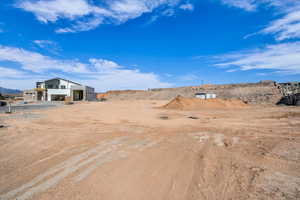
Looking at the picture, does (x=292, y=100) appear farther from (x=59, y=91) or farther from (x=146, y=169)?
(x=59, y=91)

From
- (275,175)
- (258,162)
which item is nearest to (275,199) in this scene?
(275,175)

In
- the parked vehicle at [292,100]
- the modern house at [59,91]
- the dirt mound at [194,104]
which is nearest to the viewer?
the dirt mound at [194,104]

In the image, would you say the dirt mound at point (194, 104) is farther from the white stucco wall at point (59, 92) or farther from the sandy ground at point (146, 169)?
the white stucco wall at point (59, 92)

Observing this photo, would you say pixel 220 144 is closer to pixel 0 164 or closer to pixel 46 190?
pixel 46 190

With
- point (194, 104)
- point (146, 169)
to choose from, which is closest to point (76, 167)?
point (146, 169)

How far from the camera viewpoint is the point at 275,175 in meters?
3.18

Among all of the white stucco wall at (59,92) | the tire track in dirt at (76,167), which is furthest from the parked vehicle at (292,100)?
the white stucco wall at (59,92)

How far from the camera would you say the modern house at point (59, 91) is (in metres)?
34.0

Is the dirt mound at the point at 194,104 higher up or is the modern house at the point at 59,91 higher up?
the modern house at the point at 59,91

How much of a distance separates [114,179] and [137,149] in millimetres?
1743

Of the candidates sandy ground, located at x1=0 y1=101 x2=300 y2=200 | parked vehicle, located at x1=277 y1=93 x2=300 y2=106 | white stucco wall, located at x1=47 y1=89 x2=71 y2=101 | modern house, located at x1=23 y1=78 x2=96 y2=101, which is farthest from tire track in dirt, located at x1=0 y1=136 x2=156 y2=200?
white stucco wall, located at x1=47 y1=89 x2=71 y2=101

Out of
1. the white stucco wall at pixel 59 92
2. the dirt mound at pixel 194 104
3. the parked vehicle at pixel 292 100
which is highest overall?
the white stucco wall at pixel 59 92

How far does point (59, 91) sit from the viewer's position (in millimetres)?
35562

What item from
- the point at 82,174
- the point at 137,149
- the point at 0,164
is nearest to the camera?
the point at 82,174
